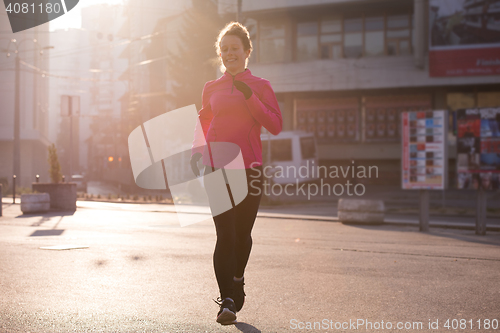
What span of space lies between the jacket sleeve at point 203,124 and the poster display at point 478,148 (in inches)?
354

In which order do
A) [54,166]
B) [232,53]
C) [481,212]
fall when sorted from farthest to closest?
1. [54,166]
2. [481,212]
3. [232,53]

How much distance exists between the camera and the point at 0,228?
1148 centimetres

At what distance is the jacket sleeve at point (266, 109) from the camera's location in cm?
382

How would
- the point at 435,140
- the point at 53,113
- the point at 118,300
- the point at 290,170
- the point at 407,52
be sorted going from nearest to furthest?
the point at 118,300 < the point at 435,140 < the point at 290,170 < the point at 407,52 < the point at 53,113

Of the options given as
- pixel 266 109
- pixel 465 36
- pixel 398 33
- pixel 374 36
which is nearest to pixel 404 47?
pixel 398 33

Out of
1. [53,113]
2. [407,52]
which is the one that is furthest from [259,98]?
[53,113]

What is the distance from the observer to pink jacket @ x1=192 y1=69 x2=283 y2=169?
3.90 metres

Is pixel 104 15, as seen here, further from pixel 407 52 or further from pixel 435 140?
pixel 435 140

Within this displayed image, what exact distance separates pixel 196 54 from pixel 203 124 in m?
36.3

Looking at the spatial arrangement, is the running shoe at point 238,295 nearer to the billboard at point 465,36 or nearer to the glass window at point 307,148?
the glass window at point 307,148

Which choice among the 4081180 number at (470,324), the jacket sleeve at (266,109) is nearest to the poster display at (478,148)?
the 4081180 number at (470,324)

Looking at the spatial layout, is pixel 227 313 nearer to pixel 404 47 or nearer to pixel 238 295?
pixel 238 295

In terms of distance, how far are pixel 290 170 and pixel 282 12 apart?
11110 mm

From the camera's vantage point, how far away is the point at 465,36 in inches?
1261
